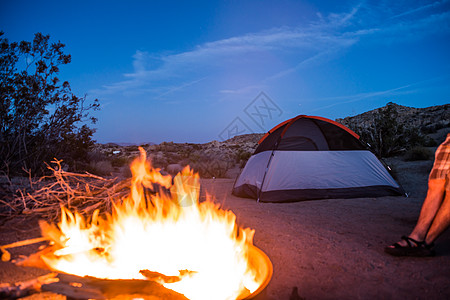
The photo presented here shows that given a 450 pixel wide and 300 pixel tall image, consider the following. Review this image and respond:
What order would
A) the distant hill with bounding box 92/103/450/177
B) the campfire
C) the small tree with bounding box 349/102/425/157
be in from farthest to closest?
the small tree with bounding box 349/102/425/157, the distant hill with bounding box 92/103/450/177, the campfire

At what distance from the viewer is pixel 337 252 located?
281cm

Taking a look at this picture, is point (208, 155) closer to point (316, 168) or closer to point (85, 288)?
point (316, 168)

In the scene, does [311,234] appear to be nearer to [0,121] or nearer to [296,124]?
[296,124]

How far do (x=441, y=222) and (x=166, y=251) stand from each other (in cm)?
259

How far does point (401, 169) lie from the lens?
8.67m

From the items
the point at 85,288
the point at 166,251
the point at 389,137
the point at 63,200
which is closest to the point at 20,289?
the point at 85,288

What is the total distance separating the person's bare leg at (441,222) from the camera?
2502 mm

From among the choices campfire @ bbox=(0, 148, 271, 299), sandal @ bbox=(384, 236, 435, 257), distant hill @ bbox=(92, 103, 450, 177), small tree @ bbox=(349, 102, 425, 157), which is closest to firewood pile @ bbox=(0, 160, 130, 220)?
campfire @ bbox=(0, 148, 271, 299)

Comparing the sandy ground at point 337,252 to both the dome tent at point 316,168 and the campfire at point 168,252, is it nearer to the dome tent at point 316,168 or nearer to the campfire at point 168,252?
the campfire at point 168,252

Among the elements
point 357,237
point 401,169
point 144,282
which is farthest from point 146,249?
point 401,169

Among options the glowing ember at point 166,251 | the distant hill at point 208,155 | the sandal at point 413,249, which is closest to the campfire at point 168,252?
the glowing ember at point 166,251

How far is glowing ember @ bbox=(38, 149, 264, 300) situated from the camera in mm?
1896

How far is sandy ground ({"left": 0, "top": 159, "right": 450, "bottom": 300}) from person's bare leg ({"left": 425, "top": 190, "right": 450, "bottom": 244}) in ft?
0.68

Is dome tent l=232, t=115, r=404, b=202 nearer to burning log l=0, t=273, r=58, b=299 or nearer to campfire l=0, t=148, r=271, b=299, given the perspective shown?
campfire l=0, t=148, r=271, b=299
